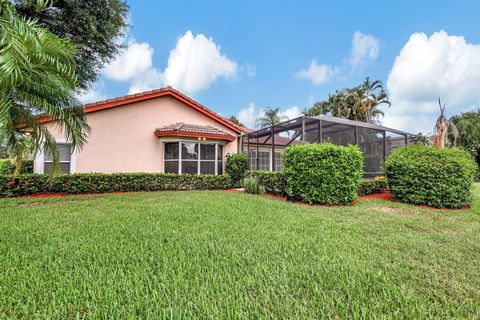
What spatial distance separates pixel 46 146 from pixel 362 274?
9.07 metres

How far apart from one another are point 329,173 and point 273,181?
10.4 ft

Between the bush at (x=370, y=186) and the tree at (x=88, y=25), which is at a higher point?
the tree at (x=88, y=25)

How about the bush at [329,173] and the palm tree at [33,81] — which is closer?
the palm tree at [33,81]

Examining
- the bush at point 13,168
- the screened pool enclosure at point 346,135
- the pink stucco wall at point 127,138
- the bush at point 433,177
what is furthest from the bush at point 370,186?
the bush at point 13,168

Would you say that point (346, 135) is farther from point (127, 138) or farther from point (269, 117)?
point (269, 117)

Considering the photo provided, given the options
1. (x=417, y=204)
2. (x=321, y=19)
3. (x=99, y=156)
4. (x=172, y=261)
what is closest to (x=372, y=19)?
(x=321, y=19)

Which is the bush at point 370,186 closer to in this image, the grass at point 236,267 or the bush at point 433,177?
the bush at point 433,177

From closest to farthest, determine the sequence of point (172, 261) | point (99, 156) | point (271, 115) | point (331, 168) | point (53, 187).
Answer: point (172, 261) → point (331, 168) → point (53, 187) → point (99, 156) → point (271, 115)

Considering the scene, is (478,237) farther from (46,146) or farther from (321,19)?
(321,19)

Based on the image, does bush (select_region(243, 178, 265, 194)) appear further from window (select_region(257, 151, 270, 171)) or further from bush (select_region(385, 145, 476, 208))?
bush (select_region(385, 145, 476, 208))

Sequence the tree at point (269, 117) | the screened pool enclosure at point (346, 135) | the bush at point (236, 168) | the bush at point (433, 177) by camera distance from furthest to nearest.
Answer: the tree at point (269, 117) → the bush at point (236, 168) → the screened pool enclosure at point (346, 135) → the bush at point (433, 177)

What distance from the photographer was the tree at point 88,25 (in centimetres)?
1142

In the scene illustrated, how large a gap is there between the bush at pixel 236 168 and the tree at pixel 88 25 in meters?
8.94

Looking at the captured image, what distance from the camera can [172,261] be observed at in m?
3.43
